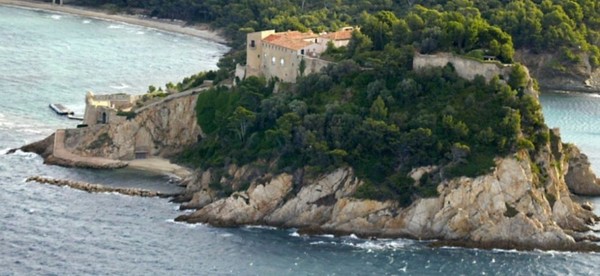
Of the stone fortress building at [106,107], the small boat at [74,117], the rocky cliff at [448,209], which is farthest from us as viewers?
the small boat at [74,117]

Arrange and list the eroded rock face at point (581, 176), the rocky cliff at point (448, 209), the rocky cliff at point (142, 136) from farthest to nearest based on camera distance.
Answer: the rocky cliff at point (142, 136), the eroded rock face at point (581, 176), the rocky cliff at point (448, 209)

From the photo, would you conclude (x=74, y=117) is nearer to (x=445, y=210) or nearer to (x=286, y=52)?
(x=286, y=52)

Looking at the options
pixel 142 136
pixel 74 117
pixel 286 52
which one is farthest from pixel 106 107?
pixel 286 52

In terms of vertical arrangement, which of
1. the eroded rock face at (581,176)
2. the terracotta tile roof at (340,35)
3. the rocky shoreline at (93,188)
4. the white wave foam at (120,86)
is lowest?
the rocky shoreline at (93,188)

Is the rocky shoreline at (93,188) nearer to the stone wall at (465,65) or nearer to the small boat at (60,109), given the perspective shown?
the stone wall at (465,65)

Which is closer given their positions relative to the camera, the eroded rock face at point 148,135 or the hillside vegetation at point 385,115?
the hillside vegetation at point 385,115

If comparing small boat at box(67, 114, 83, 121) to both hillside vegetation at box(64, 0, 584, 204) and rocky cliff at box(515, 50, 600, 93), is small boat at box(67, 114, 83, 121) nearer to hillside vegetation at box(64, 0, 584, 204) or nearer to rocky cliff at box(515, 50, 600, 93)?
hillside vegetation at box(64, 0, 584, 204)

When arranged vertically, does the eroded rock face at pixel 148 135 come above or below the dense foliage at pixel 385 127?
below

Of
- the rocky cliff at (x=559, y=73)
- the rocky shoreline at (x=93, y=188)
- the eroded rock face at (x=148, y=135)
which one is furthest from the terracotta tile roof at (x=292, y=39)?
the rocky cliff at (x=559, y=73)
